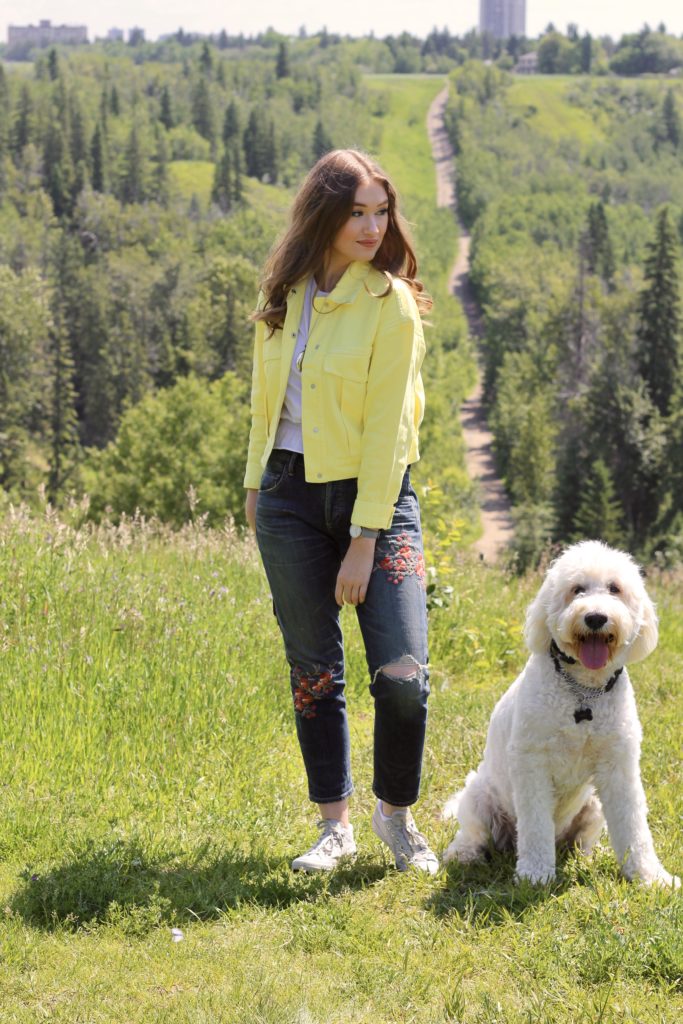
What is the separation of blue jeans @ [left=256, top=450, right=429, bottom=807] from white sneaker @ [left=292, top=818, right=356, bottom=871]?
24 cm

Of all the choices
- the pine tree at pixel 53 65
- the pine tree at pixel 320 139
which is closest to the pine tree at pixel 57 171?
the pine tree at pixel 320 139

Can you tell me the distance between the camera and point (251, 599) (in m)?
6.59

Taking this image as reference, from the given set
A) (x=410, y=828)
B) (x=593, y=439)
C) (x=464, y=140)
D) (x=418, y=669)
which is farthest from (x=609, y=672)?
(x=464, y=140)

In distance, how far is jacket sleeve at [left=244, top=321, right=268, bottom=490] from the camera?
4.04 metres

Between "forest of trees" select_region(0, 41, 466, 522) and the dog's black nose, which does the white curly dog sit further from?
"forest of trees" select_region(0, 41, 466, 522)

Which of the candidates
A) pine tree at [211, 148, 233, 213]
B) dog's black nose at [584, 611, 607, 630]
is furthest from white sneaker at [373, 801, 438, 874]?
pine tree at [211, 148, 233, 213]

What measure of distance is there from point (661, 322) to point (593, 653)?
→ 51384mm

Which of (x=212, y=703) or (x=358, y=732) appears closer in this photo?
(x=212, y=703)

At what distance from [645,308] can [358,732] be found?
50082 millimetres

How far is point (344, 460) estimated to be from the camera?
3768mm

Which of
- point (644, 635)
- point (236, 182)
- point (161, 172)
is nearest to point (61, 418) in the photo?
point (644, 635)

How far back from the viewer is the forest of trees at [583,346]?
1962 inches

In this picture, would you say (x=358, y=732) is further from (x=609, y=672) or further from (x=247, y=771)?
(x=609, y=672)

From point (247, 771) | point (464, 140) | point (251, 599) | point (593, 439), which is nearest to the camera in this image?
point (247, 771)
